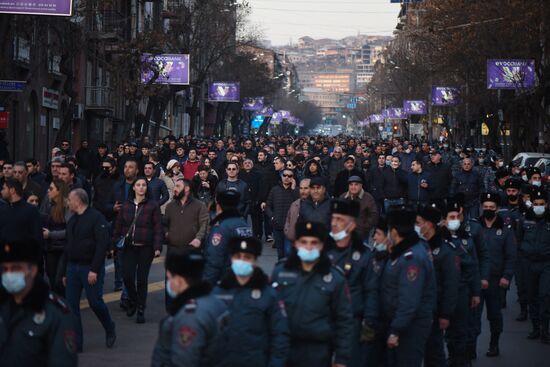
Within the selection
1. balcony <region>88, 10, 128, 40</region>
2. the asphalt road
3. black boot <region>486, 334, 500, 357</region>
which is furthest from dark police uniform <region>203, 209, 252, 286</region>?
balcony <region>88, 10, 128, 40</region>

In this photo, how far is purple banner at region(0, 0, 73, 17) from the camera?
23.8m

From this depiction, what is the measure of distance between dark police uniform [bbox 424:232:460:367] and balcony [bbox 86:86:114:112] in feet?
137

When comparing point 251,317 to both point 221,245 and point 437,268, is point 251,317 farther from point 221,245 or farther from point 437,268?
point 221,245

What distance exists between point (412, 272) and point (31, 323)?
10.2 ft

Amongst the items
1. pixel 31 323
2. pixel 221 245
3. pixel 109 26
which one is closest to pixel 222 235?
pixel 221 245

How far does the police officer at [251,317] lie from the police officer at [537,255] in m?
6.49

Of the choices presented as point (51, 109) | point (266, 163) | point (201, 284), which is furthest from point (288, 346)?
point (51, 109)

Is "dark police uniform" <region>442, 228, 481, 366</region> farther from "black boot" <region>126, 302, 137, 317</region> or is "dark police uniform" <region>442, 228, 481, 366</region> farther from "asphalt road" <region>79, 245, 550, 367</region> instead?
"black boot" <region>126, 302, 137, 317</region>

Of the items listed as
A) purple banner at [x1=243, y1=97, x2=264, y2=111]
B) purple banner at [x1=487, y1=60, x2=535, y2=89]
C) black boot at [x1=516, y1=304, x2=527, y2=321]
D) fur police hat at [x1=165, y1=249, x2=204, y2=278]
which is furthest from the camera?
purple banner at [x1=243, y1=97, x2=264, y2=111]

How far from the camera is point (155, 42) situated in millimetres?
39000

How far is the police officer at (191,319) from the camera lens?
20.1ft

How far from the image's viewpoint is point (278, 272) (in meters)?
7.65

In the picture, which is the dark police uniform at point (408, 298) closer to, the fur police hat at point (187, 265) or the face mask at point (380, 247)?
the face mask at point (380, 247)

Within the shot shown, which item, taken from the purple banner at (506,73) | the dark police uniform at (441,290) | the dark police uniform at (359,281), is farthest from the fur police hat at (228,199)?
the purple banner at (506,73)
